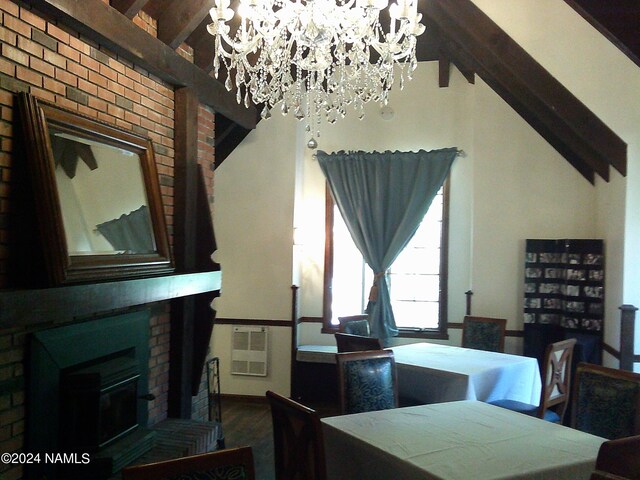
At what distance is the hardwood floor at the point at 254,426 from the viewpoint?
4230 mm

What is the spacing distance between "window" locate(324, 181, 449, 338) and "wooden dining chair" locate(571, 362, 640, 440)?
2689mm

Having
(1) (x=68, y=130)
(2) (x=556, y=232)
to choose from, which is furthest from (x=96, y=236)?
(2) (x=556, y=232)

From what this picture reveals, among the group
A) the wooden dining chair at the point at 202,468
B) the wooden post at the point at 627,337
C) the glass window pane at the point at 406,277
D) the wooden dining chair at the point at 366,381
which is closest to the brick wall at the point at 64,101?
the wooden dining chair at the point at 202,468

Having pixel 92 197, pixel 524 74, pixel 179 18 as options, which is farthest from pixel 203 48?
pixel 524 74

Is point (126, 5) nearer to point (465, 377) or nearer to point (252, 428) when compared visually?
point (465, 377)

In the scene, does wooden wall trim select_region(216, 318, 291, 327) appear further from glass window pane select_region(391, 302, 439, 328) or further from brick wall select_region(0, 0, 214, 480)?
brick wall select_region(0, 0, 214, 480)

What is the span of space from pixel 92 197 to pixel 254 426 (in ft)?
9.67

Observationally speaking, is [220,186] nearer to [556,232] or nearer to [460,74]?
[460,74]

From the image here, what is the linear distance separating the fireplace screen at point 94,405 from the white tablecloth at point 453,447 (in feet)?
3.53

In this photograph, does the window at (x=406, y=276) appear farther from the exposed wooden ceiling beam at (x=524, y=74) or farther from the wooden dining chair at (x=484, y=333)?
the exposed wooden ceiling beam at (x=524, y=74)

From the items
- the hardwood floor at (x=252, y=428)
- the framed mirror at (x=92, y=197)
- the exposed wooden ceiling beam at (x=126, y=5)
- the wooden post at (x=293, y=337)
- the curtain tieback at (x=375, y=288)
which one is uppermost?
the exposed wooden ceiling beam at (x=126, y=5)

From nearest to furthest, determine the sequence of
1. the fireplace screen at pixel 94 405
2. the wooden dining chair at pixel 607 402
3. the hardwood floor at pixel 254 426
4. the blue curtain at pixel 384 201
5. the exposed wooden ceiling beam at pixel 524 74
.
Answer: the fireplace screen at pixel 94 405 < the wooden dining chair at pixel 607 402 < the exposed wooden ceiling beam at pixel 524 74 < the hardwood floor at pixel 254 426 < the blue curtain at pixel 384 201

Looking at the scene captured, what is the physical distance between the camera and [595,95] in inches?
156

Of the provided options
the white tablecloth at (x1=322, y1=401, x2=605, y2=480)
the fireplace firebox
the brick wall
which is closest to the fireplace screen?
the fireplace firebox
